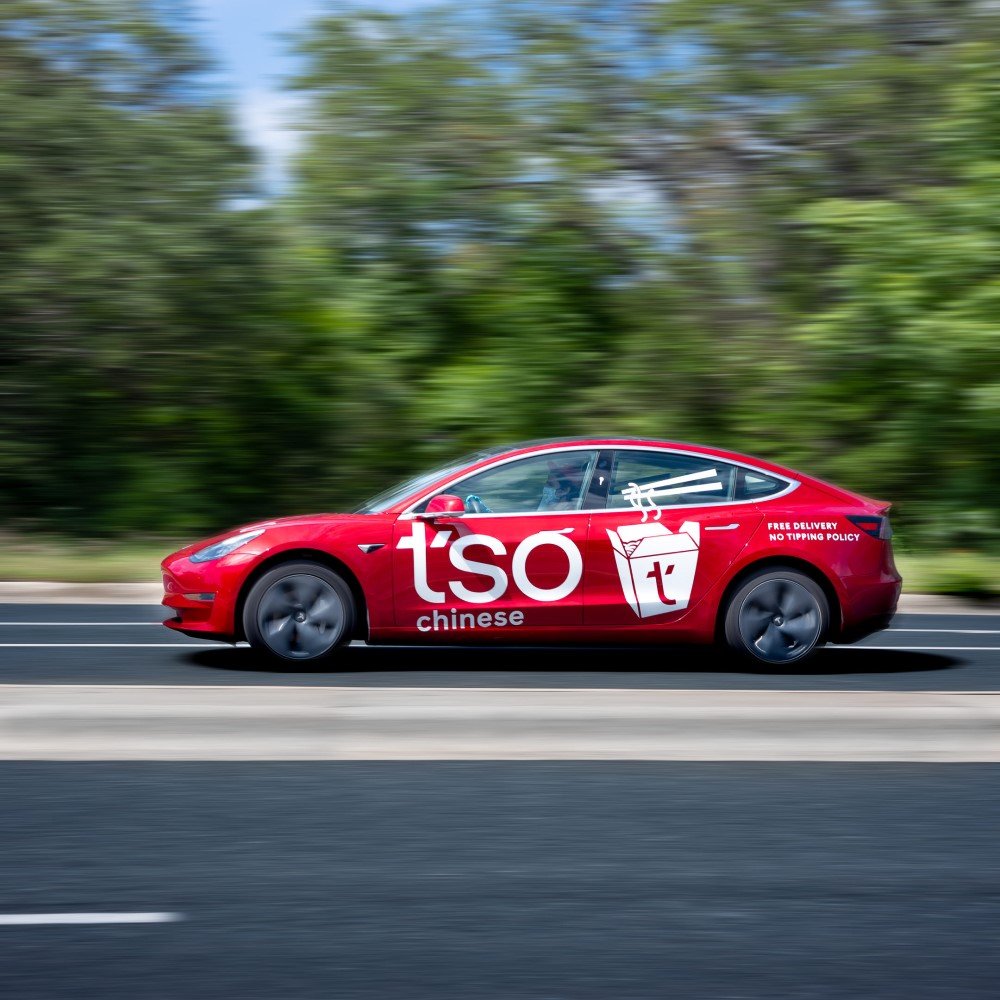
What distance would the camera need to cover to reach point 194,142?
701 inches

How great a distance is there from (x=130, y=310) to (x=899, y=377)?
888 centimetres

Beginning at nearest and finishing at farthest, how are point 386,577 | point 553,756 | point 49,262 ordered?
point 553,756, point 386,577, point 49,262

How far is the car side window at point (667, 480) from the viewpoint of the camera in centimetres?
923

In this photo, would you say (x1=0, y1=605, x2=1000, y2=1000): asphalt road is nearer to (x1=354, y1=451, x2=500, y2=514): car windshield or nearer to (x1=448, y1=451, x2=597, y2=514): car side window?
(x1=448, y1=451, x2=597, y2=514): car side window

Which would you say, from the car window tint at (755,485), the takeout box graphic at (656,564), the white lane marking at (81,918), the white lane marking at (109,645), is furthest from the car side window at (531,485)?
the white lane marking at (81,918)

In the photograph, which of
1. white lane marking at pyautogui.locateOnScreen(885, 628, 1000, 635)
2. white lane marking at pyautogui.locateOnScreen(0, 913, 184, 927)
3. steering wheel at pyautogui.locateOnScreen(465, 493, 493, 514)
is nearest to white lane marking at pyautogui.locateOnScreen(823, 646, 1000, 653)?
white lane marking at pyautogui.locateOnScreen(885, 628, 1000, 635)

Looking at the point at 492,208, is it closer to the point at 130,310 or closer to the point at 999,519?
the point at 130,310

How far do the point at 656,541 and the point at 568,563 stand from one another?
0.55 meters

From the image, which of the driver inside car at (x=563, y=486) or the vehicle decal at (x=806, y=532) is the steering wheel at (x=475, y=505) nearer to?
the driver inside car at (x=563, y=486)

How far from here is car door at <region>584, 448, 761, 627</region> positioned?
9078 mm

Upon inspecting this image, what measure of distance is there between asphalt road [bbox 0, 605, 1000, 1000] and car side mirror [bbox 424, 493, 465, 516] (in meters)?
1.85

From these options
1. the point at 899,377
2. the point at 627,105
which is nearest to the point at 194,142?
the point at 627,105

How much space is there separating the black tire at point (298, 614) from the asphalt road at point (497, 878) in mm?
1479

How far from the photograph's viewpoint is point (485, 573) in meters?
9.02
